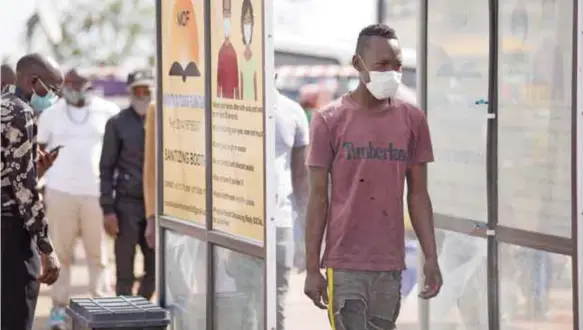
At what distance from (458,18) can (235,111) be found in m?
1.53

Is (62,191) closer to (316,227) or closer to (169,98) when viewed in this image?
(169,98)

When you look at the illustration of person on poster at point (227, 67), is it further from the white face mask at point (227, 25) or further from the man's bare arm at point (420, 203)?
the man's bare arm at point (420, 203)

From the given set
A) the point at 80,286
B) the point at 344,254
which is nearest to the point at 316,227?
the point at 344,254

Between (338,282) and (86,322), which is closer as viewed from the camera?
(338,282)

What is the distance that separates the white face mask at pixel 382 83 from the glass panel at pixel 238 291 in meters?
1.10

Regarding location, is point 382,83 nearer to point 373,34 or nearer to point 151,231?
point 373,34

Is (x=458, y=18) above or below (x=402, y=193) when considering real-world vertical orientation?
above

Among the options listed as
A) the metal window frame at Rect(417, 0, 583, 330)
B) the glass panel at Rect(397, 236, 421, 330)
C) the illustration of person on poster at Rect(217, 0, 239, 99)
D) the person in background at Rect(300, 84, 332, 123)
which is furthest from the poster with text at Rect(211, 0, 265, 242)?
the person in background at Rect(300, 84, 332, 123)

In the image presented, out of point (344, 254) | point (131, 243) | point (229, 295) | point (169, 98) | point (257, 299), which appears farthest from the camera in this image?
point (131, 243)

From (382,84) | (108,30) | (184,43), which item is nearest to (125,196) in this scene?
(184,43)

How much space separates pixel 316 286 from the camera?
20.4 feet

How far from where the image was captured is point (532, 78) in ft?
23.5

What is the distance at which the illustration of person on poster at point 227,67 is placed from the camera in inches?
284

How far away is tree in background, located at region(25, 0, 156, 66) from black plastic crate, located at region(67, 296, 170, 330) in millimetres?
30627
